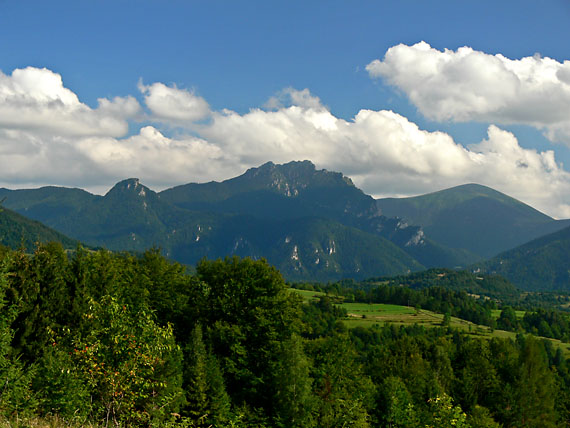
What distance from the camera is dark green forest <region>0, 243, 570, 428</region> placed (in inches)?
830

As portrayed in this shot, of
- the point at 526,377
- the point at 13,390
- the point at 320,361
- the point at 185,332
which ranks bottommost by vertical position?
the point at 526,377

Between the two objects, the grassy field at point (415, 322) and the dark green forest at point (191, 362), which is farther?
the grassy field at point (415, 322)

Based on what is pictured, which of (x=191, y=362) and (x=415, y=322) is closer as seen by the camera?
(x=191, y=362)

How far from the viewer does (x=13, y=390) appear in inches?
868

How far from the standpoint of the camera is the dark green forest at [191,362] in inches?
830

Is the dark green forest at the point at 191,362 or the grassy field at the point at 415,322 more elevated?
the dark green forest at the point at 191,362

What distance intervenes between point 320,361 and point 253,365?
473 inches

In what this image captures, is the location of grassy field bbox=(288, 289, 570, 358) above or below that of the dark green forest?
below

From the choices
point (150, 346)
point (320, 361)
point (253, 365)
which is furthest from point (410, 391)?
point (150, 346)

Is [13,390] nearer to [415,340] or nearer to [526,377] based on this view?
[526,377]

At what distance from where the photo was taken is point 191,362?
47969mm

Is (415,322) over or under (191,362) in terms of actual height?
under

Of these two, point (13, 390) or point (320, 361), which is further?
point (320, 361)

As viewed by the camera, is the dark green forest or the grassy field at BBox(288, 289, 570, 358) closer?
the dark green forest
